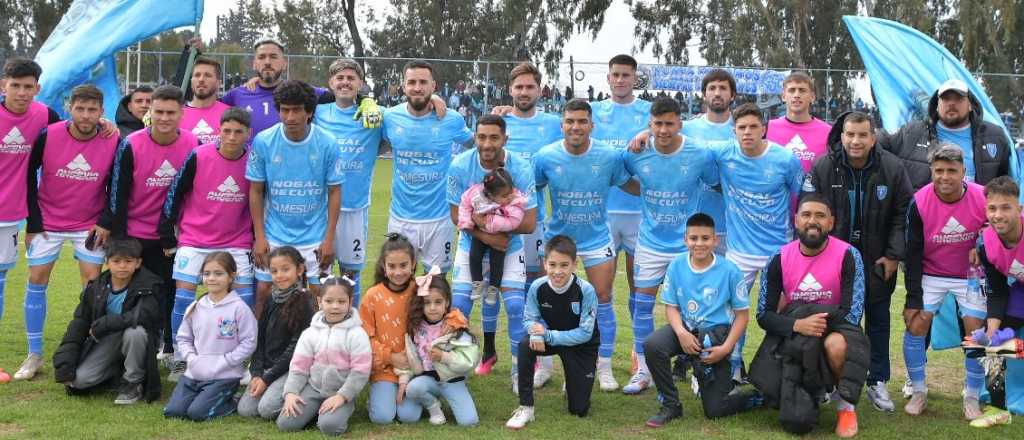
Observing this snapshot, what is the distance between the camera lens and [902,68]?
7.72 metres

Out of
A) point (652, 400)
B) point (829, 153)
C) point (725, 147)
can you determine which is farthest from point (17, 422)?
point (829, 153)

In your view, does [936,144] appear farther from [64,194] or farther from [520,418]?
→ [64,194]

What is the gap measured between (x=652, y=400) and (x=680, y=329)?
0.60 metres

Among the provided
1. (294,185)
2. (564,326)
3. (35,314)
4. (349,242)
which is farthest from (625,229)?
(35,314)

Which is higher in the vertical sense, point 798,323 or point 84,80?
point 84,80

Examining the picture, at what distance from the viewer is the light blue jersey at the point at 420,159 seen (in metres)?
6.75

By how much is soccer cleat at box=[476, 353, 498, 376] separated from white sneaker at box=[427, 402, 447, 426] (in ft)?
3.57

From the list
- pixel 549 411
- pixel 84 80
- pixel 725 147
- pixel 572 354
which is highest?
pixel 84 80

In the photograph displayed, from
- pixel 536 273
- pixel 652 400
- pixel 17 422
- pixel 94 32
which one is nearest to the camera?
pixel 17 422

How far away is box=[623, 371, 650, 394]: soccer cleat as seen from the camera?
6.12 m

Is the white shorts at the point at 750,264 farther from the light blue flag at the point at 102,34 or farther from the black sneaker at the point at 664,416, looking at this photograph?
the light blue flag at the point at 102,34

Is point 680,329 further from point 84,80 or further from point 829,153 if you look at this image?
point 84,80

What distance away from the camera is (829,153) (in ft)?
19.2

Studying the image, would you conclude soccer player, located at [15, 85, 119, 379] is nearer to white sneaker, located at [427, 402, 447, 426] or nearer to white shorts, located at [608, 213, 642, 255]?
white sneaker, located at [427, 402, 447, 426]
